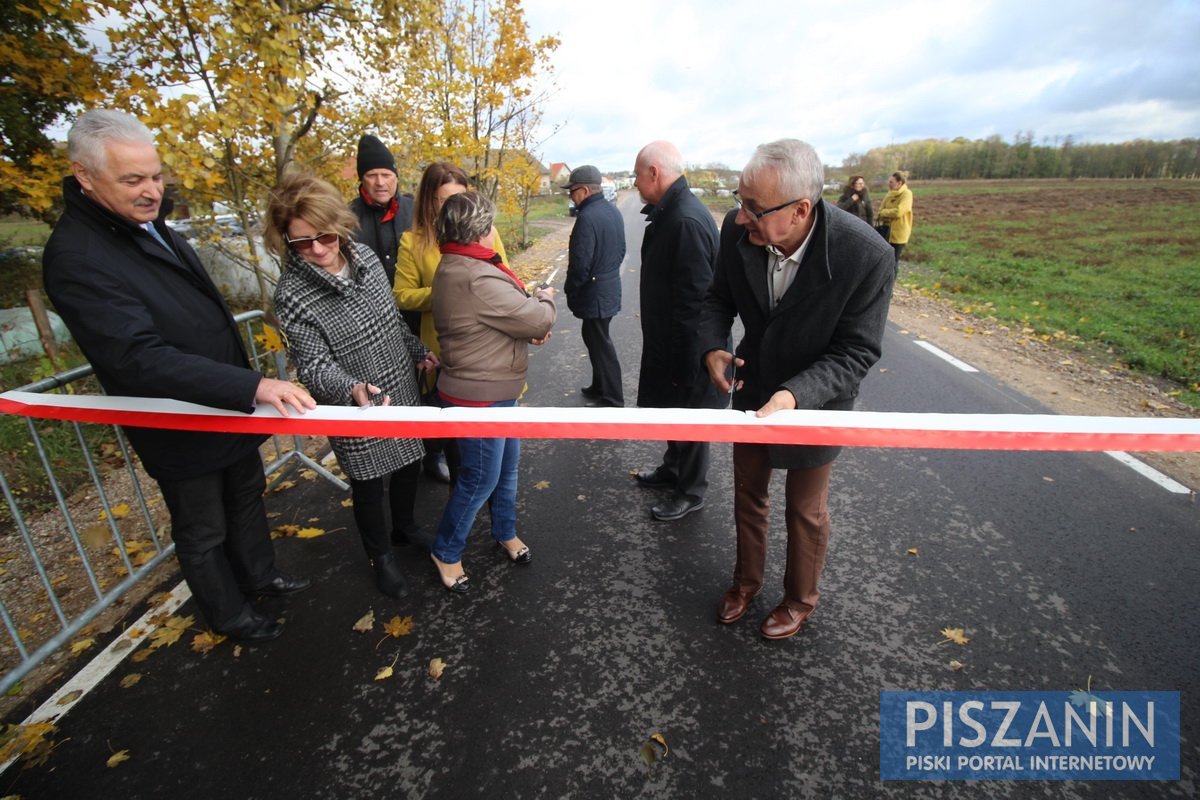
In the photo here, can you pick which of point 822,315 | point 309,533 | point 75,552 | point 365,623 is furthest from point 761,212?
point 75,552

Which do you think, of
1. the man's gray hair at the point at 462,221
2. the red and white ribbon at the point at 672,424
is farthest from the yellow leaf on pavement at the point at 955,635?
the man's gray hair at the point at 462,221

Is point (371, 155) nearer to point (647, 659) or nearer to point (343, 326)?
point (343, 326)

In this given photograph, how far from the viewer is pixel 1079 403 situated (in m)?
5.24

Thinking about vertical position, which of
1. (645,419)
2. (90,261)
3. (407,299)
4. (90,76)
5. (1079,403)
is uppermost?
(90,76)

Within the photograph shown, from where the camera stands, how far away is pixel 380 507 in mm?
2861

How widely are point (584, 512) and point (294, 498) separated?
1.98m

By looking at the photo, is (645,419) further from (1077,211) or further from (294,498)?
(1077,211)

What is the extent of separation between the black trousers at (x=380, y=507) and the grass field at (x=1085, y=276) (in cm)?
682

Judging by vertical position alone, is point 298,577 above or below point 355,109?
below

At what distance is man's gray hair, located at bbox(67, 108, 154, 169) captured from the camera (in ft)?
6.19

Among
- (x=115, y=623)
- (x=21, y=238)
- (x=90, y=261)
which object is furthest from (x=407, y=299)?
(x=21, y=238)

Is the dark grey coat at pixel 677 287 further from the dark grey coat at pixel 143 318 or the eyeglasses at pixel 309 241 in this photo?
the dark grey coat at pixel 143 318

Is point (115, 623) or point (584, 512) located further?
point (584, 512)

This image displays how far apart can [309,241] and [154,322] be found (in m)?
0.63
